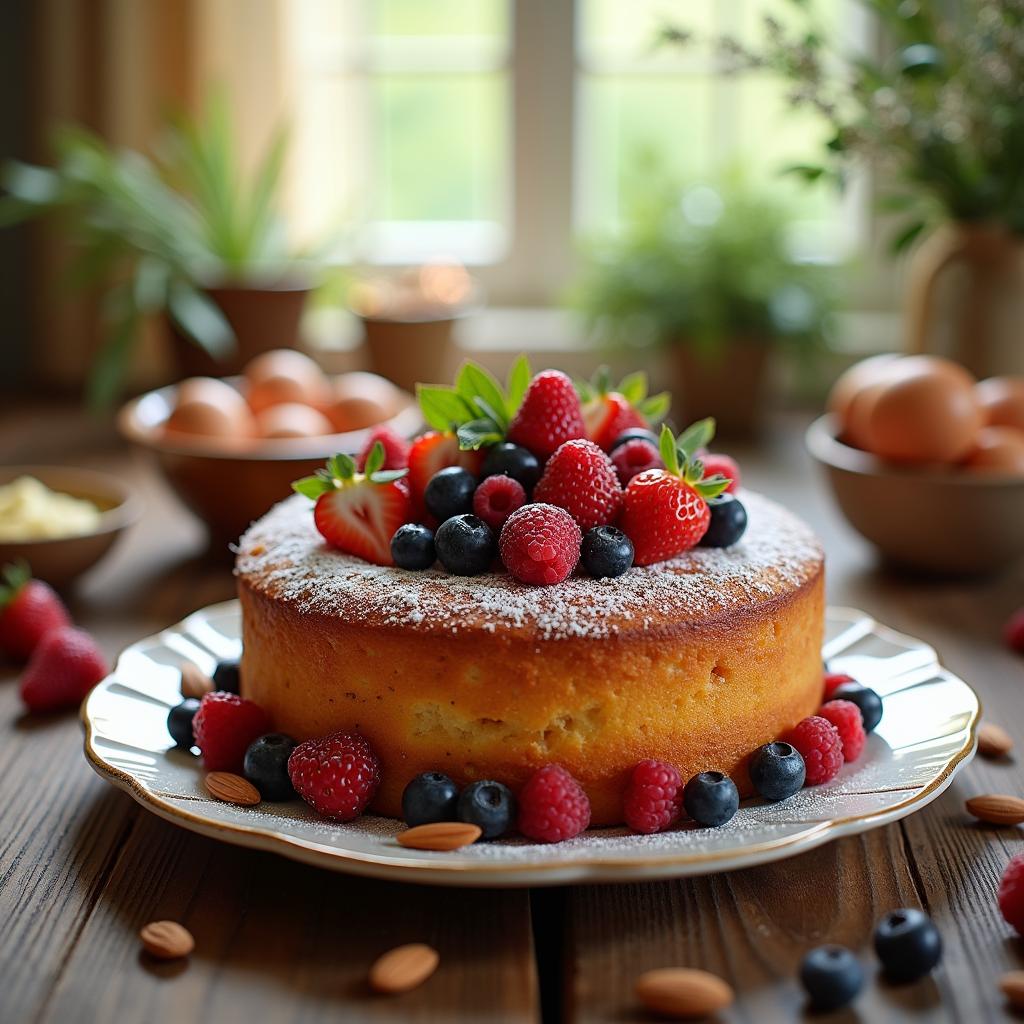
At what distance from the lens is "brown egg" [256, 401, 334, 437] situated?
2438mm

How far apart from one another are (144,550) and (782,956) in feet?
5.45

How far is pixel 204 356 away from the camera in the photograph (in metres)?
3.16

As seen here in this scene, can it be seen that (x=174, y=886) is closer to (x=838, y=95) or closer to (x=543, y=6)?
(x=838, y=95)

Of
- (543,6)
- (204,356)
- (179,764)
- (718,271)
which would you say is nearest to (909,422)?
(718,271)

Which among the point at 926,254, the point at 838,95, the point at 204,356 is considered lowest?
the point at 204,356

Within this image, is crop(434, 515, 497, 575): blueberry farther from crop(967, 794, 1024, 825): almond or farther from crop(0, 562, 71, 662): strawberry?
crop(0, 562, 71, 662): strawberry

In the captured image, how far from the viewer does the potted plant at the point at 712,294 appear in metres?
3.21

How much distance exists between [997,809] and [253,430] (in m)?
1.51

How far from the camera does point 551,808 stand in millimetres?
1312

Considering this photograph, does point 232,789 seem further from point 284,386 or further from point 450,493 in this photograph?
point 284,386

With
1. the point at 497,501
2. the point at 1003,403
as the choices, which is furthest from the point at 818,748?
the point at 1003,403

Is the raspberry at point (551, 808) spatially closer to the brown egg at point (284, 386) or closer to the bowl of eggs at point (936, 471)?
the bowl of eggs at point (936, 471)

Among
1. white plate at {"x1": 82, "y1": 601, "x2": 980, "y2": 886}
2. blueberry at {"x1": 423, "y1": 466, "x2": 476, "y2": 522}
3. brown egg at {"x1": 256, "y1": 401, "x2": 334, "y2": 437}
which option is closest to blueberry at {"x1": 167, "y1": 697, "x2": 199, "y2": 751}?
white plate at {"x1": 82, "y1": 601, "x2": 980, "y2": 886}

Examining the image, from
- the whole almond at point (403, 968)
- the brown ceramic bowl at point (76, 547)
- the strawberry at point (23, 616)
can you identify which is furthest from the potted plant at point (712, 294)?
the whole almond at point (403, 968)
